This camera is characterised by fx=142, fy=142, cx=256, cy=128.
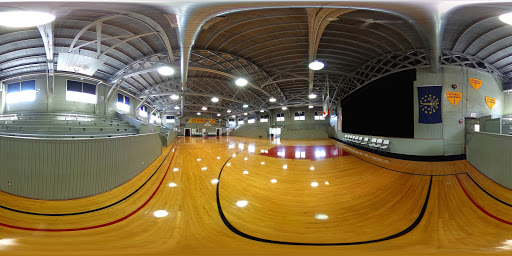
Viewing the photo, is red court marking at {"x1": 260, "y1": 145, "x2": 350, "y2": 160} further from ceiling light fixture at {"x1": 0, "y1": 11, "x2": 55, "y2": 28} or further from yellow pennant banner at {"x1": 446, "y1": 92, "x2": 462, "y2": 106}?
ceiling light fixture at {"x1": 0, "y1": 11, "x2": 55, "y2": 28}

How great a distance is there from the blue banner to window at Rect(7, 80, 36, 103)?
414 cm

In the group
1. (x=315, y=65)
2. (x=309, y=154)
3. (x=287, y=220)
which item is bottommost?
(x=309, y=154)

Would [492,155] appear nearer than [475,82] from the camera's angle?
No

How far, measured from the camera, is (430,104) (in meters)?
1.67

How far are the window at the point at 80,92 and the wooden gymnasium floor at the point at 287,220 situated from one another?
3.79ft

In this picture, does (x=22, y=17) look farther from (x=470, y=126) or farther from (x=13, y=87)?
(x=470, y=126)

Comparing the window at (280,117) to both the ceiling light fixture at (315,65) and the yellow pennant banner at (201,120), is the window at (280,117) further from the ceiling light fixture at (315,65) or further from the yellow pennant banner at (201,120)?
the ceiling light fixture at (315,65)

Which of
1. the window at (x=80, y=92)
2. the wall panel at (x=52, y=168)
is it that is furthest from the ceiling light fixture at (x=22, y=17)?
the wall panel at (x=52, y=168)

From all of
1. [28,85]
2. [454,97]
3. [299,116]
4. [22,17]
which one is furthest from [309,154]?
[299,116]

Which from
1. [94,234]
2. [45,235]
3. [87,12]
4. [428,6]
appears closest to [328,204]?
[428,6]

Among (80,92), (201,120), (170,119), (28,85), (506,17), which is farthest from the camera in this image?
(201,120)

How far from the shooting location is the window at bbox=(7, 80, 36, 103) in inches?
54.2

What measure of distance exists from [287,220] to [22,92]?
9.39 ft

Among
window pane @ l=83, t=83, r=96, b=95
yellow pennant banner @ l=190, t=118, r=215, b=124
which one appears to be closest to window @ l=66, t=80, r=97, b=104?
window pane @ l=83, t=83, r=96, b=95
